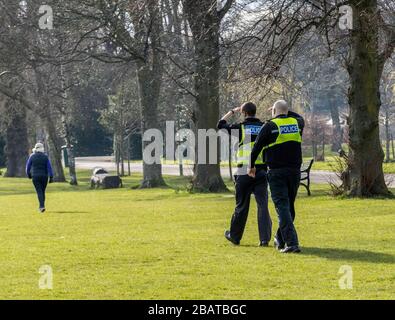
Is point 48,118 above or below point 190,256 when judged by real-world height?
above

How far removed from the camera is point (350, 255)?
12.7m

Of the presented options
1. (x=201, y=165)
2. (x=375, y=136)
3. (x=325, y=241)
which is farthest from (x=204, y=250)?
(x=201, y=165)

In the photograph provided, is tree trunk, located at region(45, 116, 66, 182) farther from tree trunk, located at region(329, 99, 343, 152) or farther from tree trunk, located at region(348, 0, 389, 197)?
tree trunk, located at region(329, 99, 343, 152)

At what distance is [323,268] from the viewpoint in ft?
37.4

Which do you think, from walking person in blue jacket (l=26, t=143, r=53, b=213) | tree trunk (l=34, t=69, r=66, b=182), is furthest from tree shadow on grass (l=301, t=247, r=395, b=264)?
tree trunk (l=34, t=69, r=66, b=182)

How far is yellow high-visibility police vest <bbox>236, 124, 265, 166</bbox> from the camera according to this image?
13742 mm

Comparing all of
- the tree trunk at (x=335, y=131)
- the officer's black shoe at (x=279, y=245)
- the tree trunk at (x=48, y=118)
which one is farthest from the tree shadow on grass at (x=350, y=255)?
the tree trunk at (x=335, y=131)

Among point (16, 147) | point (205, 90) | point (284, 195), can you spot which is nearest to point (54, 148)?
point (16, 147)

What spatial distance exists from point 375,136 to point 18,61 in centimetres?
1797

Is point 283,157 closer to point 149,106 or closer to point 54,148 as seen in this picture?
point 149,106

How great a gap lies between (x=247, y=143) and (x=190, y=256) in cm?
201
